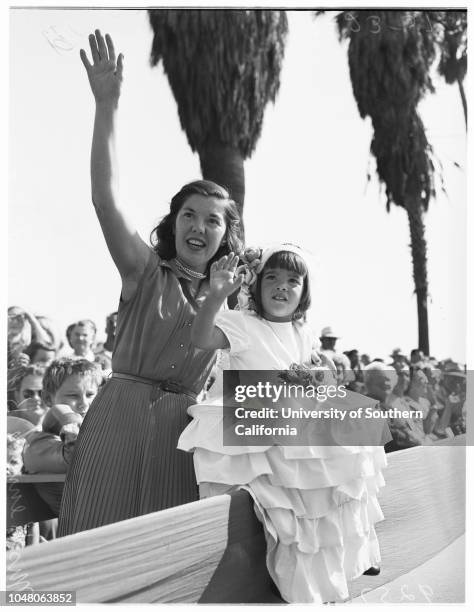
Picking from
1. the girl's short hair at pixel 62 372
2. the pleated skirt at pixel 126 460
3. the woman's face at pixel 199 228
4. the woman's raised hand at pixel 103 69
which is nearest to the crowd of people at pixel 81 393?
the girl's short hair at pixel 62 372

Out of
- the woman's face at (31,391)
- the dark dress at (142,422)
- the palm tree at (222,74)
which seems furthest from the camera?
the palm tree at (222,74)

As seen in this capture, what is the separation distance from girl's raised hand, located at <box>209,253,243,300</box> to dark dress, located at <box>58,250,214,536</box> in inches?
5.7

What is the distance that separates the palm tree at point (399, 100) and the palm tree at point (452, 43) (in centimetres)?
4

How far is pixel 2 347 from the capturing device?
1391mm

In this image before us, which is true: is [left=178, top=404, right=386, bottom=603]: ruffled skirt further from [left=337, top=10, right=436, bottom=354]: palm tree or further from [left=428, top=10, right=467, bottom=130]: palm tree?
[left=428, top=10, right=467, bottom=130]: palm tree

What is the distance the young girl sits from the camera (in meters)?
1.39

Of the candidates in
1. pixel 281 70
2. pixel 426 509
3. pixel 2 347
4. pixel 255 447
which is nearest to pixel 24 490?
pixel 2 347

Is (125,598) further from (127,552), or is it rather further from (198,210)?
(198,210)

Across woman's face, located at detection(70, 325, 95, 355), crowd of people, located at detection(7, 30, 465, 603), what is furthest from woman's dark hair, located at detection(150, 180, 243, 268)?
woman's face, located at detection(70, 325, 95, 355)

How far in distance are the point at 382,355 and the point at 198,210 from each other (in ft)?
2.27

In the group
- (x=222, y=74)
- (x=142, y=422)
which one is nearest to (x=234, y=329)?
(x=142, y=422)

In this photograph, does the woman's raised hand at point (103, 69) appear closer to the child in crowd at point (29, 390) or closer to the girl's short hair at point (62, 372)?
the child in crowd at point (29, 390)

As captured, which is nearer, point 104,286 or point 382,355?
point 104,286

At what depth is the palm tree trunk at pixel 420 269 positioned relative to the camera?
1891 mm
